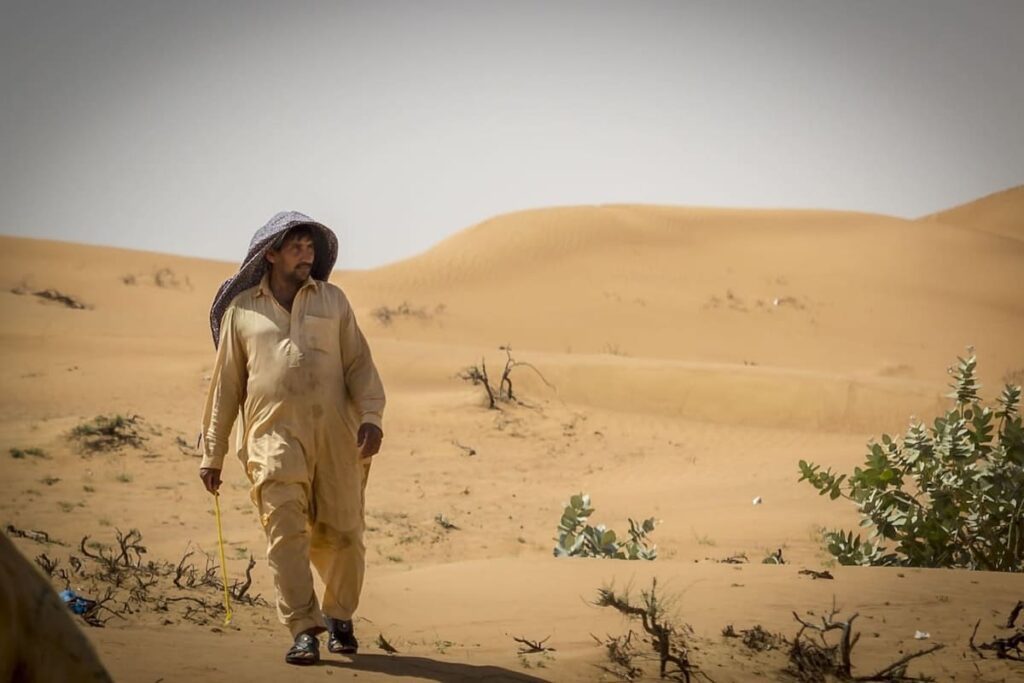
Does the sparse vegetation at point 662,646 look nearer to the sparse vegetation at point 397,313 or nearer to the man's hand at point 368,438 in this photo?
the man's hand at point 368,438

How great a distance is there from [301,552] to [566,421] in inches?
498

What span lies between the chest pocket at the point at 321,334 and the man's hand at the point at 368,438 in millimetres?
359

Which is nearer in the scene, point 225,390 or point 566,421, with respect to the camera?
point 225,390

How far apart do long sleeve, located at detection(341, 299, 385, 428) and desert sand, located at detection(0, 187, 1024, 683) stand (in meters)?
1.13

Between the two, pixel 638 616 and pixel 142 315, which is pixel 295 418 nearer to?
pixel 638 616

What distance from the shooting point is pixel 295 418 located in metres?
5.20

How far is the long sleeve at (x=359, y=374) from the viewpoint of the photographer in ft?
17.7

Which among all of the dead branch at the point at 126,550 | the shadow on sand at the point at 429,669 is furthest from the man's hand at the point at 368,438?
the dead branch at the point at 126,550

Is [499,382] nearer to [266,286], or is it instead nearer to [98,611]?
[98,611]

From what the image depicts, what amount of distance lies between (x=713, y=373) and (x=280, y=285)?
52.8ft

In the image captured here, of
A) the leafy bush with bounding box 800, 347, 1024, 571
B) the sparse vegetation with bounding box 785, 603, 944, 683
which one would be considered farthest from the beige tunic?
the leafy bush with bounding box 800, 347, 1024, 571

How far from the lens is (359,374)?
5.46m

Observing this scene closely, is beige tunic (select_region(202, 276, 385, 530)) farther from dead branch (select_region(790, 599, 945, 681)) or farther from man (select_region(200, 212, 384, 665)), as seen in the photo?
dead branch (select_region(790, 599, 945, 681))

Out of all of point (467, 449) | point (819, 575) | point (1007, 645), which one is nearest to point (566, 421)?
point (467, 449)
